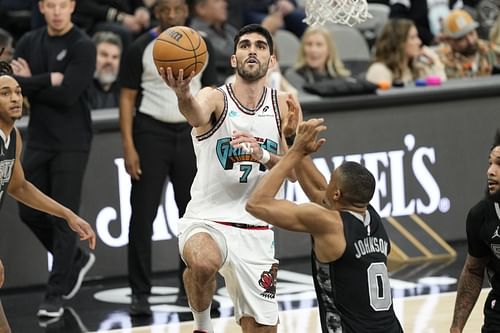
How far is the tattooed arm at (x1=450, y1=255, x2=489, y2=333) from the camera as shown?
620cm

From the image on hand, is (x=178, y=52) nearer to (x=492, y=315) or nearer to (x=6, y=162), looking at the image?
(x=6, y=162)

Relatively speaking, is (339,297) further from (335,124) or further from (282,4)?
(282,4)

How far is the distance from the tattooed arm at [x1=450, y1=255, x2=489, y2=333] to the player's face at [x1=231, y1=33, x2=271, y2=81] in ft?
5.06

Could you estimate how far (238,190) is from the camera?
23.0 ft

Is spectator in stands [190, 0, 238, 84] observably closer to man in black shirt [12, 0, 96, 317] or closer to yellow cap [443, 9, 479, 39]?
yellow cap [443, 9, 479, 39]

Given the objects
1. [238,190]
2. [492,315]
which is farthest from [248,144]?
[492,315]

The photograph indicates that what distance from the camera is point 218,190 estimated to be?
7008 mm

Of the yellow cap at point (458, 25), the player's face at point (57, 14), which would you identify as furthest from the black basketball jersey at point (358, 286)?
the yellow cap at point (458, 25)

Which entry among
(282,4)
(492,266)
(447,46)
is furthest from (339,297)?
(282,4)

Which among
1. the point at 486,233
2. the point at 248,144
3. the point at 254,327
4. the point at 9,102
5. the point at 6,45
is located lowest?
the point at 254,327

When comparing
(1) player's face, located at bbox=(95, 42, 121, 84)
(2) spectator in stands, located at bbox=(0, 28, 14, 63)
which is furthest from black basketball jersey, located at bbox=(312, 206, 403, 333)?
(1) player's face, located at bbox=(95, 42, 121, 84)

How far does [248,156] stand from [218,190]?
0.84 feet

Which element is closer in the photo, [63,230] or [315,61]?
[63,230]

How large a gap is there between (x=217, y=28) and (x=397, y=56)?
1.80 meters
